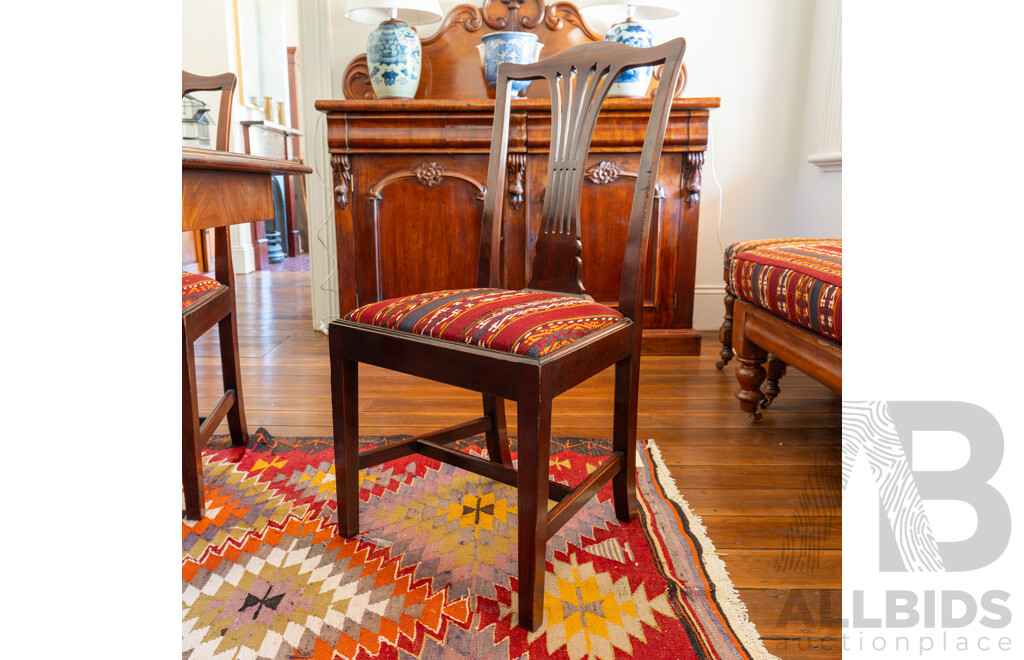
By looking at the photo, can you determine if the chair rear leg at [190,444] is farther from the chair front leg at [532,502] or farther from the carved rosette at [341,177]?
the carved rosette at [341,177]

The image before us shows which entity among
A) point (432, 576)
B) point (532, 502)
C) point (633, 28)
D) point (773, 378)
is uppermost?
point (633, 28)

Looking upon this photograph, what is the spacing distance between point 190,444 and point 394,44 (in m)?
1.82

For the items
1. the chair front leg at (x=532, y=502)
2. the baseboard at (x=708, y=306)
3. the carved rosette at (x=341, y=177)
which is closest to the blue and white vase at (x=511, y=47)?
the carved rosette at (x=341, y=177)

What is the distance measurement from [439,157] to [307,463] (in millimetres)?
1414

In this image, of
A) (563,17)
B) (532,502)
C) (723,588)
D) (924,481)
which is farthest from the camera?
(563,17)

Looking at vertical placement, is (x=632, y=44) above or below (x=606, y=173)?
above

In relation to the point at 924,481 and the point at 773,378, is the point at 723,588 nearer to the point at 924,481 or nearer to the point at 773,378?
the point at 924,481

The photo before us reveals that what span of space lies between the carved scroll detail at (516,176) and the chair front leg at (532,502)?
1.69 meters

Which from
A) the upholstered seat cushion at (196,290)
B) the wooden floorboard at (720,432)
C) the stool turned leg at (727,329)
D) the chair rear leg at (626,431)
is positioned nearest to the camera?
the wooden floorboard at (720,432)

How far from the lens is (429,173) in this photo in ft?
8.25

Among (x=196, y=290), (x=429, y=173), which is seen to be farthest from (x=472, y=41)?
(x=196, y=290)

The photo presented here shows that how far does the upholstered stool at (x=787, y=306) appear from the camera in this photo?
1.39m

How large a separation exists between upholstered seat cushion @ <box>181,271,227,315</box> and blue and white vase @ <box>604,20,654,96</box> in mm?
1598
